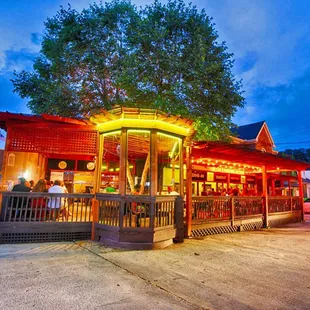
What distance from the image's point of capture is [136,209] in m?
6.12

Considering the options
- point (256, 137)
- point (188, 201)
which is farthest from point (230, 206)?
point (256, 137)

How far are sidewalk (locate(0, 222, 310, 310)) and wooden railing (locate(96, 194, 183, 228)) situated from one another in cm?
69

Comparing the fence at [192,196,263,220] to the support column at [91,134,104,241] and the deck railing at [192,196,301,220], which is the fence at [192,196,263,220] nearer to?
the deck railing at [192,196,301,220]

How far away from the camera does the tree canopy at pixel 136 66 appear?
10211 mm

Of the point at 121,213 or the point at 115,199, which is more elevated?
the point at 115,199

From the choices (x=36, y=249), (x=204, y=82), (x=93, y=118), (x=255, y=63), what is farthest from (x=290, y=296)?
(x=255, y=63)

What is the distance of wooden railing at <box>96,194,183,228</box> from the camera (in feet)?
18.9

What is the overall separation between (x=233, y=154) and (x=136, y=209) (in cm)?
531

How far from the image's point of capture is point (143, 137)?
27.1 feet

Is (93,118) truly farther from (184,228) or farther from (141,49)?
(141,49)

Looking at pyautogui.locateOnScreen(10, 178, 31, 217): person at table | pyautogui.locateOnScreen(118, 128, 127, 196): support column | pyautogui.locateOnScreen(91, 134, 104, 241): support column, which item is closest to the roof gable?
pyautogui.locateOnScreen(91, 134, 104, 241): support column

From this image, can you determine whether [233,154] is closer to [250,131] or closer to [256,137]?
[256,137]

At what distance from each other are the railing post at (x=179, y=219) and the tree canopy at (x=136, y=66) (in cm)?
435

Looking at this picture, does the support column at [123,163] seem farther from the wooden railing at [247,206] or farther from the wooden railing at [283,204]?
the wooden railing at [283,204]
